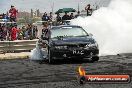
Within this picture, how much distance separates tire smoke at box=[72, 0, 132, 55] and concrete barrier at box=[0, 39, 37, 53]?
2.89 metres

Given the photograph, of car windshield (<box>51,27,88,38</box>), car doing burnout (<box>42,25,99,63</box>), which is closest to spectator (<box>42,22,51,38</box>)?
car windshield (<box>51,27,88,38</box>)

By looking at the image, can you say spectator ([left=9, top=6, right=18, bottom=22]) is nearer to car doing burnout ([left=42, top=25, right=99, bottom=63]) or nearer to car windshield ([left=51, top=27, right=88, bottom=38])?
car windshield ([left=51, top=27, right=88, bottom=38])

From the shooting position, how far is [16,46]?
20812 mm

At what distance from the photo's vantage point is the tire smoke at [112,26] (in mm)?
19781

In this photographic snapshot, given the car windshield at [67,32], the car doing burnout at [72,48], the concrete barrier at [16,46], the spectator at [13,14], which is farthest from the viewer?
the spectator at [13,14]

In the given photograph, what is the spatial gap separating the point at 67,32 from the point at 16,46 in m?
4.98

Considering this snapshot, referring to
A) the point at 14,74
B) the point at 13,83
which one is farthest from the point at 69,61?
the point at 13,83

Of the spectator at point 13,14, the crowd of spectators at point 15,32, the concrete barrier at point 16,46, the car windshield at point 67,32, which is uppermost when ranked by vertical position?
the spectator at point 13,14

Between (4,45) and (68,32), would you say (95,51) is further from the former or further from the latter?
(4,45)

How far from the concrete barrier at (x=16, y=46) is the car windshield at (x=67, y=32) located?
434 centimetres

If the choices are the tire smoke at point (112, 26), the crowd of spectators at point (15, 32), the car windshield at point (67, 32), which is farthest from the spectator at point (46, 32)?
the tire smoke at point (112, 26)

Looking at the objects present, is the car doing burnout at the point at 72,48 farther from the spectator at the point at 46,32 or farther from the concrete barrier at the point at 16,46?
the concrete barrier at the point at 16,46

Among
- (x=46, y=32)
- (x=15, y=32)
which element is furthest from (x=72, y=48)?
(x=15, y=32)

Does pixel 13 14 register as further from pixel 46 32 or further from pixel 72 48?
pixel 72 48
